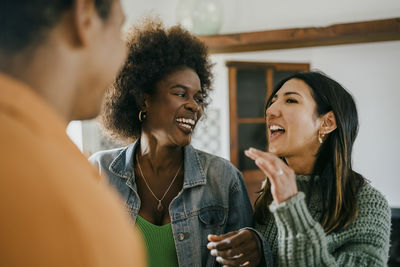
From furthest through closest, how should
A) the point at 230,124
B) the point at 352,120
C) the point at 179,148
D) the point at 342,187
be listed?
1. the point at 230,124
2. the point at 179,148
3. the point at 352,120
4. the point at 342,187

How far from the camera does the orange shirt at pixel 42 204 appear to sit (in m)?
0.34

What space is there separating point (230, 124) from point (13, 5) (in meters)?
3.07

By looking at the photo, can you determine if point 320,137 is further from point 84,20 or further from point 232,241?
point 84,20

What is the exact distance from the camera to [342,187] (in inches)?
50.1

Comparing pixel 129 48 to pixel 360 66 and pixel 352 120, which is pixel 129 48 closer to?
pixel 352 120

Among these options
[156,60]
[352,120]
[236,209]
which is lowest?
[236,209]

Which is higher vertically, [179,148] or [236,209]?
[179,148]

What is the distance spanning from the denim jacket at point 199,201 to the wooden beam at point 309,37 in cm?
150

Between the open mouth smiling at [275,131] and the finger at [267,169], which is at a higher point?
the open mouth smiling at [275,131]

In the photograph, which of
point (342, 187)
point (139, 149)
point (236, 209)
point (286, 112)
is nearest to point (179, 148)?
point (139, 149)

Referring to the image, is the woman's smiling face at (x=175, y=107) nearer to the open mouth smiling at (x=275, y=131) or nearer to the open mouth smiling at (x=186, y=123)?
the open mouth smiling at (x=186, y=123)

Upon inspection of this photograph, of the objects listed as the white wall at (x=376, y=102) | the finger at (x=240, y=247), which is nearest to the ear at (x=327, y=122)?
the finger at (x=240, y=247)

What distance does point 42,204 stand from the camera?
0.34 metres

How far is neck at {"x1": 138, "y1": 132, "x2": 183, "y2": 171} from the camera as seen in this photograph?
150 centimetres
